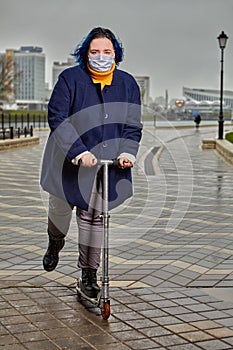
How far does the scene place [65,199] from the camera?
4328 mm

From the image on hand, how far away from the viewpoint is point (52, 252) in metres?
4.77

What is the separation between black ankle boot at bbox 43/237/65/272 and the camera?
4.71 meters

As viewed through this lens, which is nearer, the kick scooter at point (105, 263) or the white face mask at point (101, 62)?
the kick scooter at point (105, 263)

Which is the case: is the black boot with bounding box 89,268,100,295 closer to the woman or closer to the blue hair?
the woman

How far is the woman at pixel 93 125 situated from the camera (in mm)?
4234

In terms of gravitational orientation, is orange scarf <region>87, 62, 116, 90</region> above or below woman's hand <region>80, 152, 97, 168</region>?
above

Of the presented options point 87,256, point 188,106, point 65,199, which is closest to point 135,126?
point 65,199

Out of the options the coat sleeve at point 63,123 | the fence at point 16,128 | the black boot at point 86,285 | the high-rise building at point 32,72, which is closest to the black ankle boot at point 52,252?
the black boot at point 86,285

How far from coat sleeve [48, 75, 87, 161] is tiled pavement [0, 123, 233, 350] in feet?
3.67

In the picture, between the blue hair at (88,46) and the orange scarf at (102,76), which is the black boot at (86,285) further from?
the blue hair at (88,46)

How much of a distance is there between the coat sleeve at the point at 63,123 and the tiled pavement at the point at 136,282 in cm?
112

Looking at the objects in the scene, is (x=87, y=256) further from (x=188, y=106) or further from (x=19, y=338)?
(x=188, y=106)

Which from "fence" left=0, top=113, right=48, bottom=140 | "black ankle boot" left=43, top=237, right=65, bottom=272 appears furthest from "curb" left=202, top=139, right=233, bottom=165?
"black ankle boot" left=43, top=237, right=65, bottom=272

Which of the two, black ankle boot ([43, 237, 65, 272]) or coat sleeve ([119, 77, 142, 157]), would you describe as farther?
black ankle boot ([43, 237, 65, 272])
